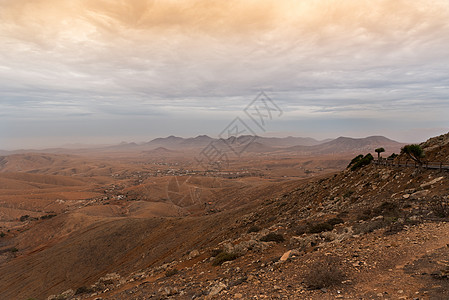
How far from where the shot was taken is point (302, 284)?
21.7 feet

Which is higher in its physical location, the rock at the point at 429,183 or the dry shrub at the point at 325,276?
the rock at the point at 429,183

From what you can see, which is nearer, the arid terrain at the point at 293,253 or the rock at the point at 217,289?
the arid terrain at the point at 293,253

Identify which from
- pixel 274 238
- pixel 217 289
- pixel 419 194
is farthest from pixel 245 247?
pixel 419 194

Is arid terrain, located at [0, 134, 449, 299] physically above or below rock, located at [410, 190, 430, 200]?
below

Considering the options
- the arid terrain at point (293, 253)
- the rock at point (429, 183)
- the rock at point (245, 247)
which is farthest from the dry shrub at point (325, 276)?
the rock at point (429, 183)

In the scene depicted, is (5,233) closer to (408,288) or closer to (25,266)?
(25,266)

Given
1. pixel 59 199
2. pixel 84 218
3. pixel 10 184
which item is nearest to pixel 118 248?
pixel 84 218

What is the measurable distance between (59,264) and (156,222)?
12869mm

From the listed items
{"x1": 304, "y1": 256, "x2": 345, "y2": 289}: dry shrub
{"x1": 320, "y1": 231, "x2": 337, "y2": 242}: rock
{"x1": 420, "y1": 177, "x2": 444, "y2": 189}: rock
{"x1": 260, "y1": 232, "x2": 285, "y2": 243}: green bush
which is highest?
{"x1": 420, "y1": 177, "x2": 444, "y2": 189}: rock

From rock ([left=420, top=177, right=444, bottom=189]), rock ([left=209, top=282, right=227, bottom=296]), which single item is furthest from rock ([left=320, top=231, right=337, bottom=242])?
rock ([left=420, top=177, right=444, bottom=189])

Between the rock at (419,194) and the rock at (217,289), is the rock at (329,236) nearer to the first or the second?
the rock at (217,289)

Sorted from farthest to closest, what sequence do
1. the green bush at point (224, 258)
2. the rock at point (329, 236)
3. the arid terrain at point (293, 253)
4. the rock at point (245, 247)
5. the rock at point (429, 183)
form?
the rock at point (429, 183)
the rock at point (245, 247)
the green bush at point (224, 258)
the rock at point (329, 236)
the arid terrain at point (293, 253)

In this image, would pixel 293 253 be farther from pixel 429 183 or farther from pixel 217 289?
pixel 429 183

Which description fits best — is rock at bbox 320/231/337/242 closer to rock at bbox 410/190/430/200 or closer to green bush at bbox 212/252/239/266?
green bush at bbox 212/252/239/266
